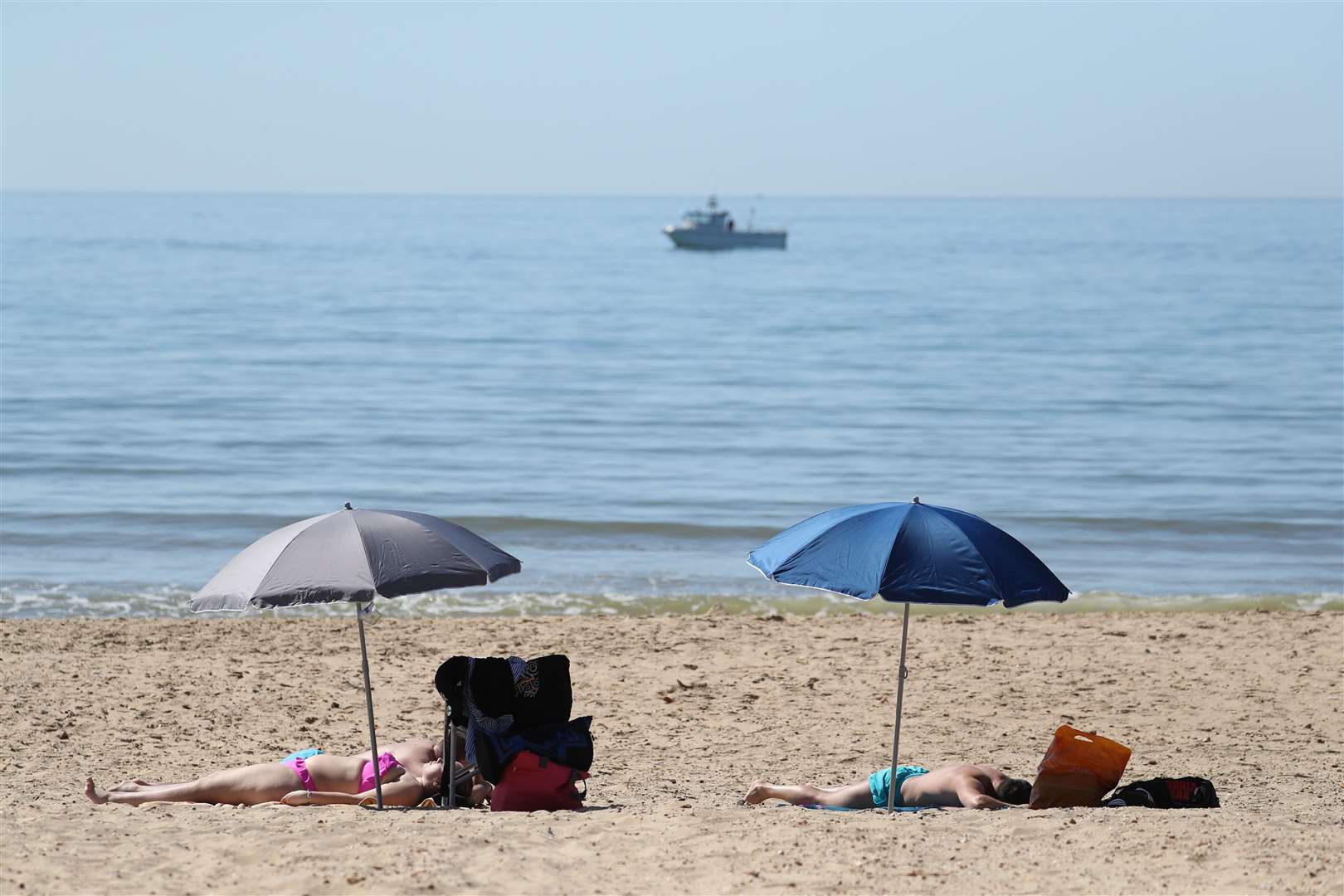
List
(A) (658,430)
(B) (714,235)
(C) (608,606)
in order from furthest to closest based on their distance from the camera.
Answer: (B) (714,235) < (A) (658,430) < (C) (608,606)

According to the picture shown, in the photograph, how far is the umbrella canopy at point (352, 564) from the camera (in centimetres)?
596

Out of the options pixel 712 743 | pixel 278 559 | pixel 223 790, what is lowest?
pixel 712 743

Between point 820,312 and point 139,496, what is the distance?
39182 millimetres

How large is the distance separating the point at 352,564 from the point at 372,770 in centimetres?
132

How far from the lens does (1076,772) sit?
664 cm

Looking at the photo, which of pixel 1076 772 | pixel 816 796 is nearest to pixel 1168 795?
pixel 1076 772

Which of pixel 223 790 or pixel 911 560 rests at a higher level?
pixel 911 560

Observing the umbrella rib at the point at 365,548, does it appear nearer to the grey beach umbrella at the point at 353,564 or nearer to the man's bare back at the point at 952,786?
the grey beach umbrella at the point at 353,564

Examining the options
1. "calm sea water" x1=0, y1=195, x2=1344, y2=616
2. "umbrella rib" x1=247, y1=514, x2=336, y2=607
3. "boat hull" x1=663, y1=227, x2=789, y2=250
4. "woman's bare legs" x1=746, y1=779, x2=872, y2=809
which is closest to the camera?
"umbrella rib" x1=247, y1=514, x2=336, y2=607

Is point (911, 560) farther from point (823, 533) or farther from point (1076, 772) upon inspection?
point (1076, 772)

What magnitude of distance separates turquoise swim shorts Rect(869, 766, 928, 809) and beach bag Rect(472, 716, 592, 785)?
1.37 meters

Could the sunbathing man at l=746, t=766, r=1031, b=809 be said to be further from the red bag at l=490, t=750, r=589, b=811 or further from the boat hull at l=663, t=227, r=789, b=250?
the boat hull at l=663, t=227, r=789, b=250

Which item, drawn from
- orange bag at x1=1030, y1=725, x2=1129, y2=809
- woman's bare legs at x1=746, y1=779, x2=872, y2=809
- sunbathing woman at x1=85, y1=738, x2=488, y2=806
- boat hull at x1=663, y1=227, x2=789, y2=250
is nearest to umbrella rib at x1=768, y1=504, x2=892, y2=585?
woman's bare legs at x1=746, y1=779, x2=872, y2=809

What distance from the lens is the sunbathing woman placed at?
6629mm
